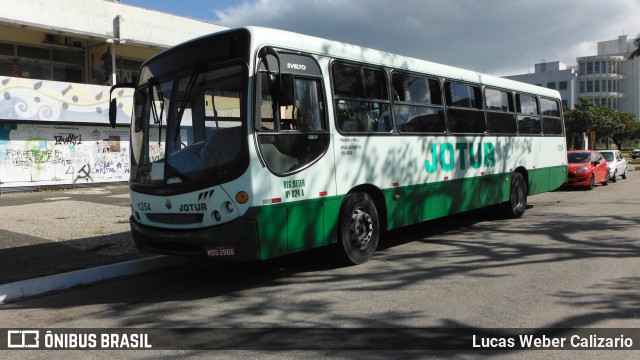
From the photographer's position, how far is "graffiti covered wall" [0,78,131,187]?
17.8m

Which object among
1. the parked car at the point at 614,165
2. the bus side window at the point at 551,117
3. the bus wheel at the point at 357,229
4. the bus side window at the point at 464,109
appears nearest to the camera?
the bus wheel at the point at 357,229

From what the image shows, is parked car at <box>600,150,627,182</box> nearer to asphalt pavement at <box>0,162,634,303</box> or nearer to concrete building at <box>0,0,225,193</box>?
asphalt pavement at <box>0,162,634,303</box>

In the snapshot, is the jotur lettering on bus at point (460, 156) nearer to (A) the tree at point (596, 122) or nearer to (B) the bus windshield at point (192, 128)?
(B) the bus windshield at point (192, 128)

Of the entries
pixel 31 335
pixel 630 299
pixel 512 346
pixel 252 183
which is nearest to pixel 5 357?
pixel 31 335

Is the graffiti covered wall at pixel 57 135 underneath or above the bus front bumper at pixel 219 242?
above

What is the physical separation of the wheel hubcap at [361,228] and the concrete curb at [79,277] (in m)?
2.72

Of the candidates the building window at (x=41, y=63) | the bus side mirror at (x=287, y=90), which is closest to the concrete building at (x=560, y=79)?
the building window at (x=41, y=63)

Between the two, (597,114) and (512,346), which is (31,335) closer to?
(512,346)

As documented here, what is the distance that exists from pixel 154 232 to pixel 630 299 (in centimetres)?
543

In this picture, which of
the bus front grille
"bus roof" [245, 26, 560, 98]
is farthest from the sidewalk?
"bus roof" [245, 26, 560, 98]

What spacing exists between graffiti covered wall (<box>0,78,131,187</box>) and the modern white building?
94838 millimetres

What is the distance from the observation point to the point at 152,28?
2230cm

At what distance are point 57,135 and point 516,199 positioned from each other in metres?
16.9

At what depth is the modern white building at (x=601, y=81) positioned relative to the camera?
9688 cm
